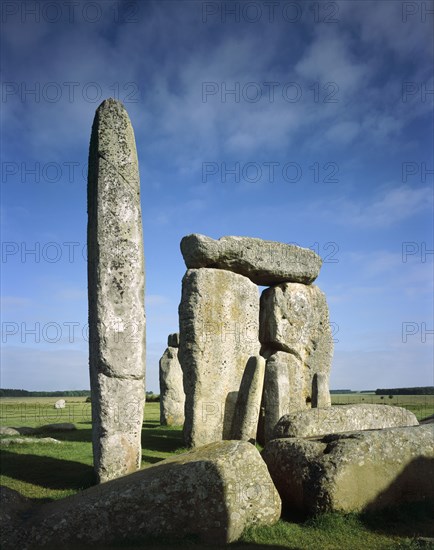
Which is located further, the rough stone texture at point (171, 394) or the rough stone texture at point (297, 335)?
the rough stone texture at point (171, 394)

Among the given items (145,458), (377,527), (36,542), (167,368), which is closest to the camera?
(36,542)

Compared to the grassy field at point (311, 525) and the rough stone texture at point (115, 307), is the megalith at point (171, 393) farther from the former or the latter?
the rough stone texture at point (115, 307)

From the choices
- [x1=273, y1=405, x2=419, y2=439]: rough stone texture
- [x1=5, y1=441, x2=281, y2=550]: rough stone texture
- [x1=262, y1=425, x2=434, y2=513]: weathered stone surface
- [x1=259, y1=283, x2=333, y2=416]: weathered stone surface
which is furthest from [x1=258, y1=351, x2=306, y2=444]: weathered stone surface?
[x1=5, y1=441, x2=281, y2=550]: rough stone texture

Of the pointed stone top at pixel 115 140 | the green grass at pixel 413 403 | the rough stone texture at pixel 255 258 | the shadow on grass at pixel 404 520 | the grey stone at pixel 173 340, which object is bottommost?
the green grass at pixel 413 403

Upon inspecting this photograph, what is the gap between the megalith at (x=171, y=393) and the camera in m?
15.8

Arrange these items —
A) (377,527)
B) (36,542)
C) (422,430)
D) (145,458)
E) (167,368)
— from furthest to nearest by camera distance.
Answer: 1. (167,368)
2. (145,458)
3. (422,430)
4. (377,527)
5. (36,542)

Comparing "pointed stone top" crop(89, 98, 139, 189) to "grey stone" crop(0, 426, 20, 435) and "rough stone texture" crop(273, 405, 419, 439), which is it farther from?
"grey stone" crop(0, 426, 20, 435)

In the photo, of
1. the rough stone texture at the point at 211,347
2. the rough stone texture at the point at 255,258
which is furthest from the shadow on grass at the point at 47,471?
the rough stone texture at the point at 255,258

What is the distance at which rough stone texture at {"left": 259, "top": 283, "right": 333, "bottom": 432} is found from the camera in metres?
12.7

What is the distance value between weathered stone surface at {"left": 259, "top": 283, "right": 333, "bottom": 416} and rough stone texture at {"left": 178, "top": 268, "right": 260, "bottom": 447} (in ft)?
3.59

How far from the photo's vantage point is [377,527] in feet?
16.7

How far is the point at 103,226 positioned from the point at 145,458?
4296 millimetres

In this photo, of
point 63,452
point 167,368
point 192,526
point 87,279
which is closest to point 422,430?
point 192,526

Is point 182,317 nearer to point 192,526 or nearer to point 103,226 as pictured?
point 103,226
